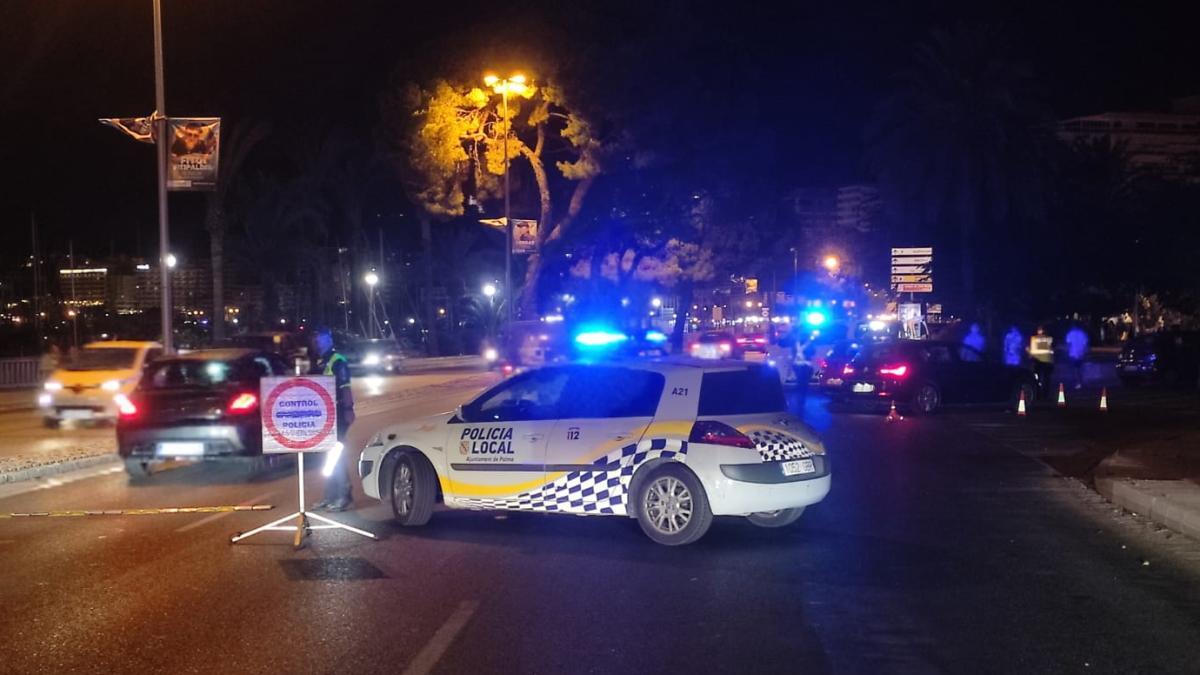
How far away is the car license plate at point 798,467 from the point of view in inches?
386

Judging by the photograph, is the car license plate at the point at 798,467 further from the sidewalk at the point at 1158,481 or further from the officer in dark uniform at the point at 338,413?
the officer in dark uniform at the point at 338,413

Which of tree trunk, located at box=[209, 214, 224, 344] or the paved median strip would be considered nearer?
the paved median strip

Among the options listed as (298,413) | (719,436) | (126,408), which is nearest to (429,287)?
(126,408)

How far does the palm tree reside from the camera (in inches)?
1615

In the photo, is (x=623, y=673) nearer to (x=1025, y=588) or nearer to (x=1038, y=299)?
(x=1025, y=588)

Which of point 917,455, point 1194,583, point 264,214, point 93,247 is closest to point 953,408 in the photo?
point 917,455

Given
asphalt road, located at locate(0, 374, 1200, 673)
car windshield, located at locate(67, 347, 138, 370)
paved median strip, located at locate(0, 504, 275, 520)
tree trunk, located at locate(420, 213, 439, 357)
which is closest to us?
asphalt road, located at locate(0, 374, 1200, 673)

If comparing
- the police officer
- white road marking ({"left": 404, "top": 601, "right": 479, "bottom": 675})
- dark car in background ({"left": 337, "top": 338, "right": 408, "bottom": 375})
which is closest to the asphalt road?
white road marking ({"left": 404, "top": 601, "right": 479, "bottom": 675})

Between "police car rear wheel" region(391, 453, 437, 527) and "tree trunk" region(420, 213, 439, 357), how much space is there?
42.5 metres

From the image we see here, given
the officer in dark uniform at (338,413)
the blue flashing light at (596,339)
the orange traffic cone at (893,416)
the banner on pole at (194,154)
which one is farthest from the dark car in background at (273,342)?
the officer in dark uniform at (338,413)

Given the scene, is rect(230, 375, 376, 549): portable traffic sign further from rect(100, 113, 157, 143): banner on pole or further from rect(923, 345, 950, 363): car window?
rect(923, 345, 950, 363): car window

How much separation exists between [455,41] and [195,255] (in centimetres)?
3274

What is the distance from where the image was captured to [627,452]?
9.91 m

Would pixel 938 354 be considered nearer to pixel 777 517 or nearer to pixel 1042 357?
pixel 1042 357
